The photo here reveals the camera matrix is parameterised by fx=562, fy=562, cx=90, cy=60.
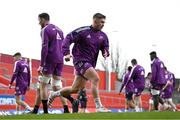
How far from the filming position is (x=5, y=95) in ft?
78.4

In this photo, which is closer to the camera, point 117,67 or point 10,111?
point 10,111

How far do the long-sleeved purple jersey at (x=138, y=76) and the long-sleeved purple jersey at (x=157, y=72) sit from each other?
3119mm

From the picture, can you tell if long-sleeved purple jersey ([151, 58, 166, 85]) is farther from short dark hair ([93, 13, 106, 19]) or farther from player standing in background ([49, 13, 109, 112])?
short dark hair ([93, 13, 106, 19])

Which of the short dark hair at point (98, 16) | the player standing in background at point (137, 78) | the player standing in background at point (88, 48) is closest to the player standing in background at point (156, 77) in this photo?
the player standing in background at point (137, 78)

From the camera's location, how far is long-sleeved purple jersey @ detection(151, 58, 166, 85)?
19031mm

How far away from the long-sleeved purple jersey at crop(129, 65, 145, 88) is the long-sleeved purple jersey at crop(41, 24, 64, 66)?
30.8ft

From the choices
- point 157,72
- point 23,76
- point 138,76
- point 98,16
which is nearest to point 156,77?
point 157,72

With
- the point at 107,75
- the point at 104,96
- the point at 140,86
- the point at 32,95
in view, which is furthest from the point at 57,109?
the point at 107,75

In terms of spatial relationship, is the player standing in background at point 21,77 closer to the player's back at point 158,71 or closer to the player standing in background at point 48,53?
the player's back at point 158,71

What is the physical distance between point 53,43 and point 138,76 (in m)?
9.97

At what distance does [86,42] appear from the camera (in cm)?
1165

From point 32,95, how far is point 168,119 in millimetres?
16450

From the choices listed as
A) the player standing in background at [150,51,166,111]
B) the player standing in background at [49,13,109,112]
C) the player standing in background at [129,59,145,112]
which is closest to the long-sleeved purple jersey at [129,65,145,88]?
the player standing in background at [129,59,145,112]

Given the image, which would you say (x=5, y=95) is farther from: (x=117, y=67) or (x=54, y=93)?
(x=117, y=67)
